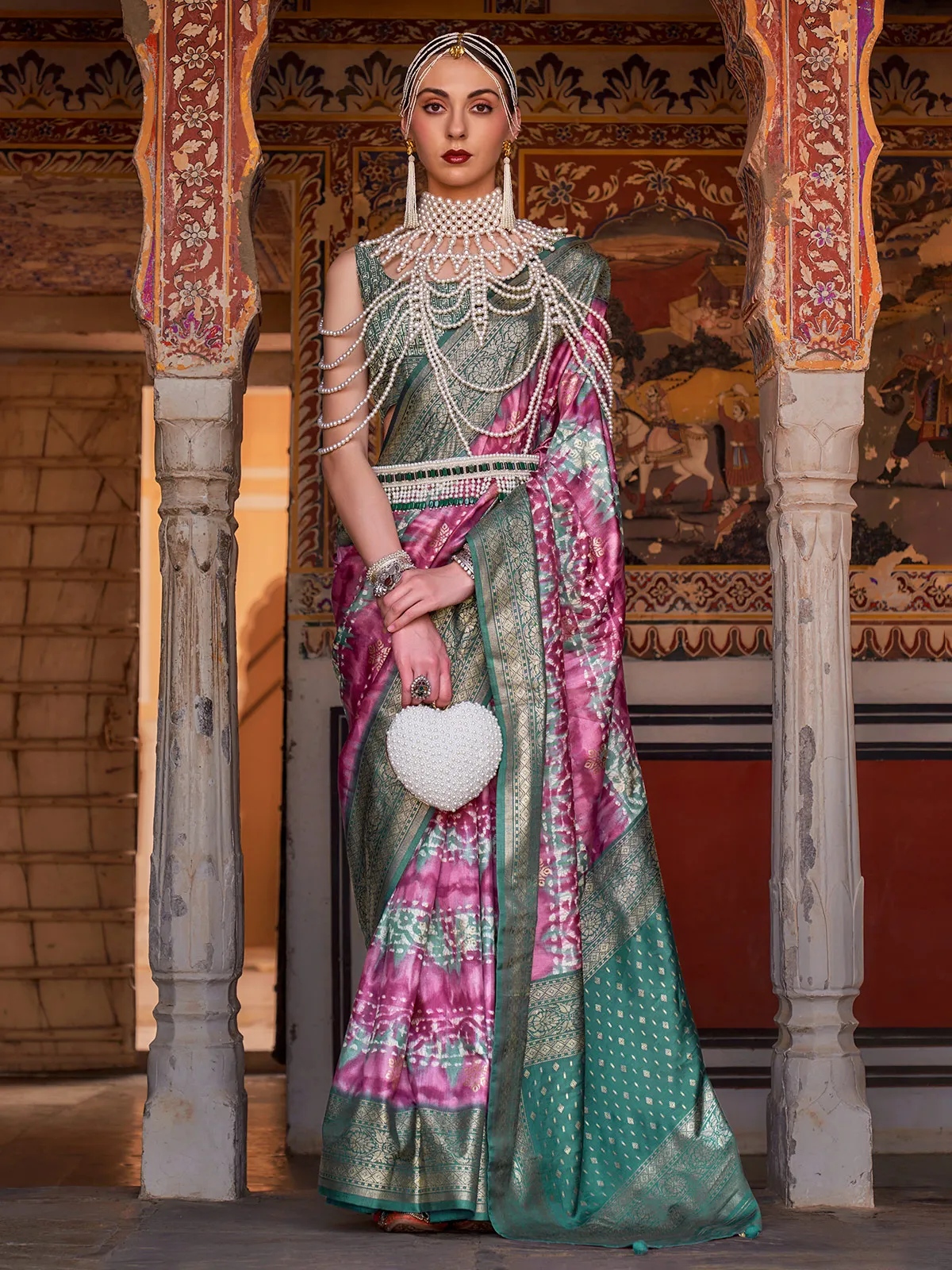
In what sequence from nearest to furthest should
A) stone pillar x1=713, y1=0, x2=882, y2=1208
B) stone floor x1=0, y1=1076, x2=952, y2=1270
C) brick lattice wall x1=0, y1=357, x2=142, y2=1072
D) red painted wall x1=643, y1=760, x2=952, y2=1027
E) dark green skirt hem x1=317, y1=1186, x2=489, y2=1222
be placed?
stone floor x1=0, y1=1076, x2=952, y2=1270
dark green skirt hem x1=317, y1=1186, x2=489, y2=1222
stone pillar x1=713, y1=0, x2=882, y2=1208
red painted wall x1=643, y1=760, x2=952, y2=1027
brick lattice wall x1=0, y1=357, x2=142, y2=1072

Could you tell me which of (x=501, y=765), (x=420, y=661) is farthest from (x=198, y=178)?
Answer: (x=501, y=765)

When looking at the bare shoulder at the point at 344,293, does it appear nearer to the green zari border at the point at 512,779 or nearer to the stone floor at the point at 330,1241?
the green zari border at the point at 512,779

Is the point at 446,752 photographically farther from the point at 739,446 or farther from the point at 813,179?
the point at 739,446

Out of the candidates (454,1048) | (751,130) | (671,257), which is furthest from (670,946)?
(671,257)

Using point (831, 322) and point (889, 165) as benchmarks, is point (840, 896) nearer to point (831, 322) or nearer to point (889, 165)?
point (831, 322)

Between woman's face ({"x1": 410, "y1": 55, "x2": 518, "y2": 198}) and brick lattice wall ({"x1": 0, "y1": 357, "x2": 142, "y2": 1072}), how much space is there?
142 inches

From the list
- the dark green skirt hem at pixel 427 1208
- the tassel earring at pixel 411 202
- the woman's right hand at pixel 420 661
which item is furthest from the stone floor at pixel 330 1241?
the tassel earring at pixel 411 202

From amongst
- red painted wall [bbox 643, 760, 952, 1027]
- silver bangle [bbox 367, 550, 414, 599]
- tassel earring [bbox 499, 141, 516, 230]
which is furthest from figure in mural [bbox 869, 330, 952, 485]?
silver bangle [bbox 367, 550, 414, 599]

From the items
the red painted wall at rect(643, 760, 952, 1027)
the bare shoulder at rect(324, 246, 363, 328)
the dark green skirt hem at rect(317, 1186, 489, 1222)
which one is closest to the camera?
the dark green skirt hem at rect(317, 1186, 489, 1222)

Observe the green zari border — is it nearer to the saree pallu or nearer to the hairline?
the saree pallu

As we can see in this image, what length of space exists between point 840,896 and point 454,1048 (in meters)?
1.00

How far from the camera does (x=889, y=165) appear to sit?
5.45m

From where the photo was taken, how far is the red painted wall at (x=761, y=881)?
17.3ft

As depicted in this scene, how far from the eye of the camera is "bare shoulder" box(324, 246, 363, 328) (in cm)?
362
